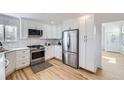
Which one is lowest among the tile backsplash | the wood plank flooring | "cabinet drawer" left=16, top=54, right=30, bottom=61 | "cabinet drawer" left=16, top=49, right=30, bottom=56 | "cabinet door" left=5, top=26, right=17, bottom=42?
the wood plank flooring

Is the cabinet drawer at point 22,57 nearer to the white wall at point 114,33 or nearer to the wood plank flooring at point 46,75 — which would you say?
the wood plank flooring at point 46,75

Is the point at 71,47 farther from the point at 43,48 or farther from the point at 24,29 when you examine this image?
the point at 24,29

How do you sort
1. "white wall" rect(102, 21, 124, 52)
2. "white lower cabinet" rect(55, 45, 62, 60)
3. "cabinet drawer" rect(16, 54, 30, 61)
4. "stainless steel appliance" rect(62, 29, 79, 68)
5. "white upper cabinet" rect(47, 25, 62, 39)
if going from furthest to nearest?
"white wall" rect(102, 21, 124, 52), "white upper cabinet" rect(47, 25, 62, 39), "white lower cabinet" rect(55, 45, 62, 60), "stainless steel appliance" rect(62, 29, 79, 68), "cabinet drawer" rect(16, 54, 30, 61)

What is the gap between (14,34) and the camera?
3760 mm

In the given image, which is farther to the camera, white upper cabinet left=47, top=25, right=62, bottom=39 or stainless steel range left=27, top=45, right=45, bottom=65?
white upper cabinet left=47, top=25, right=62, bottom=39

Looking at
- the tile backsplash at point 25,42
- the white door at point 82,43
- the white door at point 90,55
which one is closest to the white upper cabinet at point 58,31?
the tile backsplash at point 25,42

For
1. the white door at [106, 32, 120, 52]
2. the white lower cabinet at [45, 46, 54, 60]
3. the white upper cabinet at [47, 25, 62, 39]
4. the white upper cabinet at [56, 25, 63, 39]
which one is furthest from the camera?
the white door at [106, 32, 120, 52]

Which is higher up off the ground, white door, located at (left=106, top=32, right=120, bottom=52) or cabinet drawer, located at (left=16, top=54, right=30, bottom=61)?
white door, located at (left=106, top=32, right=120, bottom=52)

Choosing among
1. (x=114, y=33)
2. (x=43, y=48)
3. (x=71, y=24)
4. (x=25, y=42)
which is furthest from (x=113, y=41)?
(x=25, y=42)

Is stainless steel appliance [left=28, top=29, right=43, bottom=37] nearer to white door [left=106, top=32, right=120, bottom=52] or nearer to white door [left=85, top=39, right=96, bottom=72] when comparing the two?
white door [left=85, top=39, right=96, bottom=72]

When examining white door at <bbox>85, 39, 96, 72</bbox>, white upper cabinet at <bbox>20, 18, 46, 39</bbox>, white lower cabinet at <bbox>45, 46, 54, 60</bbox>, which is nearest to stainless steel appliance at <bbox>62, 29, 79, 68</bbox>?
white door at <bbox>85, 39, 96, 72</bbox>

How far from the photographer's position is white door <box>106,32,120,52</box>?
7266 mm
